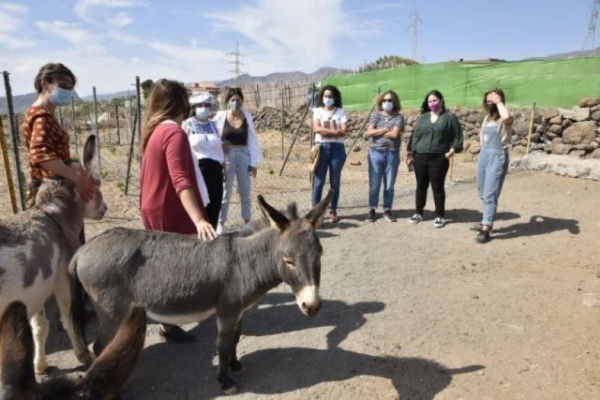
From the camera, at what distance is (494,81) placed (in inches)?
599

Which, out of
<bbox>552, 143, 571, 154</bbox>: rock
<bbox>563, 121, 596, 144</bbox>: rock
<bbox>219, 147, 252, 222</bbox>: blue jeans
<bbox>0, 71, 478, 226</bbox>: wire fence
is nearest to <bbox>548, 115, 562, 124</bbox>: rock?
<bbox>563, 121, 596, 144</bbox>: rock

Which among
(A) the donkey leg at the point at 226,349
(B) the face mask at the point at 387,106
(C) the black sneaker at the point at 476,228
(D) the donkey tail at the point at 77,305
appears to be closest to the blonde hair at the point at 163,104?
(D) the donkey tail at the point at 77,305

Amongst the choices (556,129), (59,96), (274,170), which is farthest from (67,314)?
(556,129)

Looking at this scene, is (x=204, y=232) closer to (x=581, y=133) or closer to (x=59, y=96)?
(x=59, y=96)

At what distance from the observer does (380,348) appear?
3.50m

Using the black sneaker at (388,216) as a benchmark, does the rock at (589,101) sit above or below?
above

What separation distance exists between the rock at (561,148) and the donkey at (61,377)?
12.9 meters

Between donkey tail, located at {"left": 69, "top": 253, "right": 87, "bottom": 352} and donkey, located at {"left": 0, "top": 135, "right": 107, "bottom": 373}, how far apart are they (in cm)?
9

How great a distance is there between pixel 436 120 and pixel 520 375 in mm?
4332

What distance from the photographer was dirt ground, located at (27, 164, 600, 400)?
9.89 feet

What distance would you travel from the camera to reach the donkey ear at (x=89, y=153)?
314cm

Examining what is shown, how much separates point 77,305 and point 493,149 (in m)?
5.45

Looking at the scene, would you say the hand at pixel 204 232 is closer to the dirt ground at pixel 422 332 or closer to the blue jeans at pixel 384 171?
the dirt ground at pixel 422 332

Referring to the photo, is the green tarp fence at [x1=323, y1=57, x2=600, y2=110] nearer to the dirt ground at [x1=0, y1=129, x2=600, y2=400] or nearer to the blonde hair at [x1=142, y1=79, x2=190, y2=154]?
the dirt ground at [x1=0, y1=129, x2=600, y2=400]
